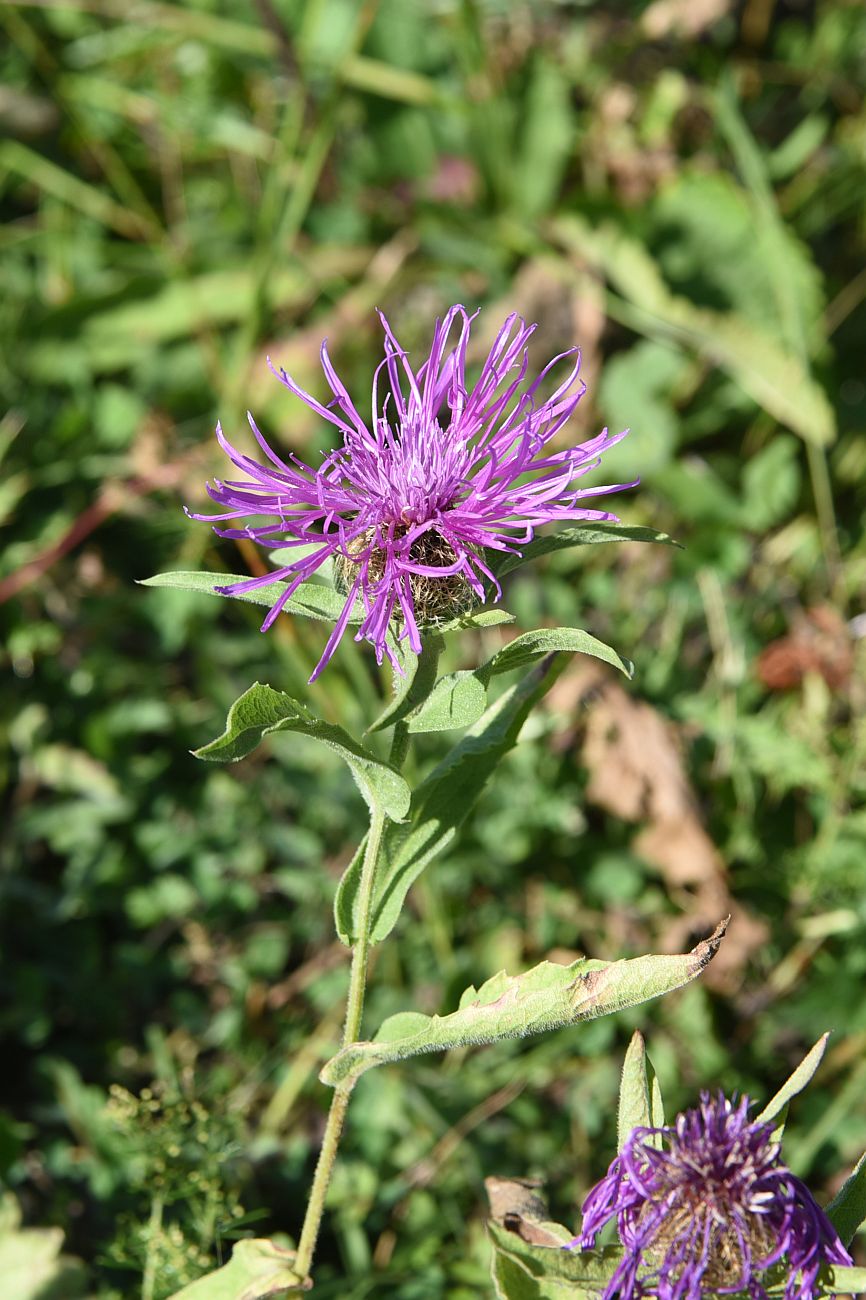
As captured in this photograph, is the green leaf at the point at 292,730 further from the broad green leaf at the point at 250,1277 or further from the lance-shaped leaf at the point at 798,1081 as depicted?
the broad green leaf at the point at 250,1277

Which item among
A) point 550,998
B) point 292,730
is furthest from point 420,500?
point 550,998

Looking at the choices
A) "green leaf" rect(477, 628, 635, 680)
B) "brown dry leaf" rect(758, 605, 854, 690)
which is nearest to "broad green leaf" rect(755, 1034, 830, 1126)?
"green leaf" rect(477, 628, 635, 680)

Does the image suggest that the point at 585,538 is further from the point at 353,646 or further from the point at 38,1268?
the point at 38,1268

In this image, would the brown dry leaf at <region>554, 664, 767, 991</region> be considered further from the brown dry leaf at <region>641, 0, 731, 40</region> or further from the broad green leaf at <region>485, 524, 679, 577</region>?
the brown dry leaf at <region>641, 0, 731, 40</region>

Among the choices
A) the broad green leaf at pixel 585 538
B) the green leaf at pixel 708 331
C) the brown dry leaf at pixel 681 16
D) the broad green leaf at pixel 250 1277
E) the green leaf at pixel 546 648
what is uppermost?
the brown dry leaf at pixel 681 16

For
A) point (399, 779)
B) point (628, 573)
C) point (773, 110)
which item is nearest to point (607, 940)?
point (628, 573)

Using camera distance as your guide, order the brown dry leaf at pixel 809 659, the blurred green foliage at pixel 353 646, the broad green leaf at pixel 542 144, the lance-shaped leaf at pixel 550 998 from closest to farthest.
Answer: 1. the lance-shaped leaf at pixel 550 998
2. the blurred green foliage at pixel 353 646
3. the brown dry leaf at pixel 809 659
4. the broad green leaf at pixel 542 144

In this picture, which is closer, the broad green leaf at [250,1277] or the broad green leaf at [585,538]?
the broad green leaf at [585,538]

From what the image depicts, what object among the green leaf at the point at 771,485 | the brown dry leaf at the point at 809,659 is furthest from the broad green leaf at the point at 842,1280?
the green leaf at the point at 771,485
